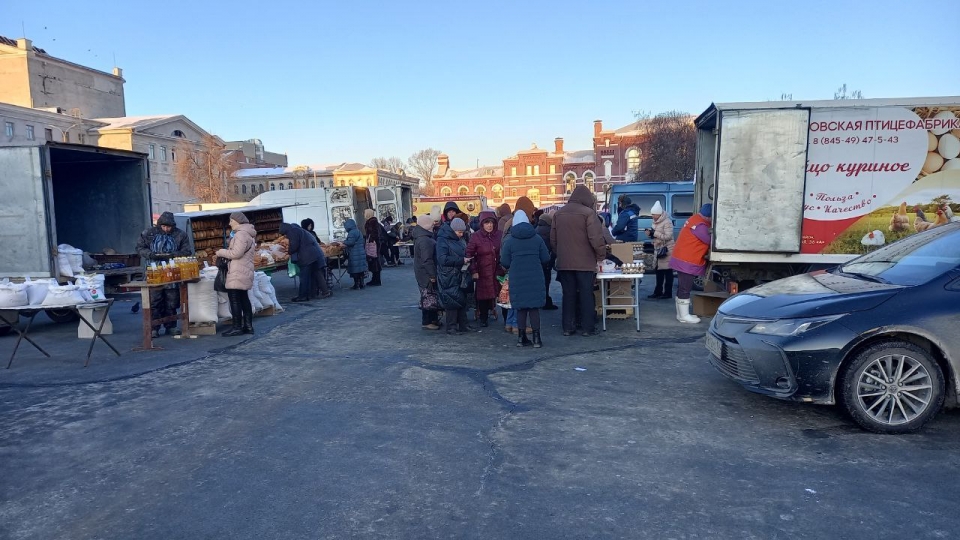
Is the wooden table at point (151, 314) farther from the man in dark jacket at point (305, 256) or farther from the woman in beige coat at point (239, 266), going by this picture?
the man in dark jacket at point (305, 256)

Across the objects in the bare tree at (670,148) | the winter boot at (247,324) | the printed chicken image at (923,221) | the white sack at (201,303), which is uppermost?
the bare tree at (670,148)

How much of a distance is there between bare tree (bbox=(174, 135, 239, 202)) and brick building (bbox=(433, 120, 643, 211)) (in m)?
25.2

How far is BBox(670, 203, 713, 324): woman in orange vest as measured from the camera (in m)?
9.38

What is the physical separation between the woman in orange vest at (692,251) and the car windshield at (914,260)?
10.1 feet

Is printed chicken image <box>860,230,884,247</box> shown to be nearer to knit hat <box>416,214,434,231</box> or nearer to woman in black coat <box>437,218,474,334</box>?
woman in black coat <box>437,218,474,334</box>

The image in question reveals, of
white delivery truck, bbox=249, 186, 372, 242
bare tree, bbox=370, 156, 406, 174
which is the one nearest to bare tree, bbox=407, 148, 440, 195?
bare tree, bbox=370, 156, 406, 174

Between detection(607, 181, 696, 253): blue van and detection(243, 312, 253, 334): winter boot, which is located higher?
detection(607, 181, 696, 253): blue van

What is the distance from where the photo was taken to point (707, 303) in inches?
400

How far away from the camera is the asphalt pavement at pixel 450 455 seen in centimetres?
364

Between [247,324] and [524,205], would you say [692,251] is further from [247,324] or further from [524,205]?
[247,324]

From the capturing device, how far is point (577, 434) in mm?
5000

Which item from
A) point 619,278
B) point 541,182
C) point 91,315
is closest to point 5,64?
point 541,182

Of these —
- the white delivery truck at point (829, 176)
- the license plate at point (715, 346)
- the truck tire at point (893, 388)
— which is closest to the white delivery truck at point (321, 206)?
the white delivery truck at point (829, 176)

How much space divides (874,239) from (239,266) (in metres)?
9.06
